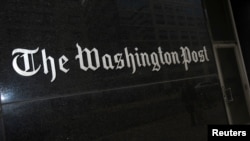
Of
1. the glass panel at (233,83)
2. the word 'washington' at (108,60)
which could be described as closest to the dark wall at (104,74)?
the word 'washington' at (108,60)

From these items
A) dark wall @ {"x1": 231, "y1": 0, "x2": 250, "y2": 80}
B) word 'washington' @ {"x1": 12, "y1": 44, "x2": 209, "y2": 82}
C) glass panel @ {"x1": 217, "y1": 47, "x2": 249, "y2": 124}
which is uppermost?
dark wall @ {"x1": 231, "y1": 0, "x2": 250, "y2": 80}

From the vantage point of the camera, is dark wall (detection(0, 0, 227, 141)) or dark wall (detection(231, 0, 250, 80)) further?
dark wall (detection(231, 0, 250, 80))

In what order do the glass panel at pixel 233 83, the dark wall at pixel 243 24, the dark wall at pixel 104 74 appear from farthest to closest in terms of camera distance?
the dark wall at pixel 243 24 → the glass panel at pixel 233 83 → the dark wall at pixel 104 74

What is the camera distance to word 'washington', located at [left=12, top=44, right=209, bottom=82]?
2.27m

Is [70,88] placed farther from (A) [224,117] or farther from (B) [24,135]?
(A) [224,117]

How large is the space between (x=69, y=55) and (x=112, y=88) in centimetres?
60

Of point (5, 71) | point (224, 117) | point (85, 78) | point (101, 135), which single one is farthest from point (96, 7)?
point (224, 117)

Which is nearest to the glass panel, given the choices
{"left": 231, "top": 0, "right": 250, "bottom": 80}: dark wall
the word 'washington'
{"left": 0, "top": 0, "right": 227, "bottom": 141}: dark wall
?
{"left": 231, "top": 0, "right": 250, "bottom": 80}: dark wall

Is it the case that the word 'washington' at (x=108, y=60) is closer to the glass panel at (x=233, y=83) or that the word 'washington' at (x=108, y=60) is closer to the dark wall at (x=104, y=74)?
the dark wall at (x=104, y=74)

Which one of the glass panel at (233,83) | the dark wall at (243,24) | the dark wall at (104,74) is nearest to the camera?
the dark wall at (104,74)

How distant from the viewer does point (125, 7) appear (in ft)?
10.0

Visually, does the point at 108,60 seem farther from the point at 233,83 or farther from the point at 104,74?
the point at 233,83

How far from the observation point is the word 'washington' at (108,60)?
2266 mm

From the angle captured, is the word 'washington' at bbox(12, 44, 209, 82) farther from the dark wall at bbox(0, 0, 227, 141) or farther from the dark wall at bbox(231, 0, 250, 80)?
the dark wall at bbox(231, 0, 250, 80)
